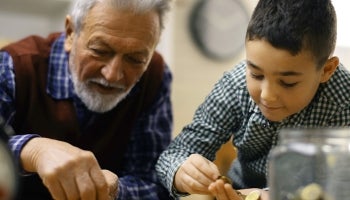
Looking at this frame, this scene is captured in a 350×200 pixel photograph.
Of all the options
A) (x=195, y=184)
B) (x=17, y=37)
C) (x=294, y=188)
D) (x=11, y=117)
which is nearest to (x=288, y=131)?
(x=294, y=188)

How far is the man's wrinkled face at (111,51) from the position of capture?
1120mm

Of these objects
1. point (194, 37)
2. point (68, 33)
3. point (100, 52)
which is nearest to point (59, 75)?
point (68, 33)

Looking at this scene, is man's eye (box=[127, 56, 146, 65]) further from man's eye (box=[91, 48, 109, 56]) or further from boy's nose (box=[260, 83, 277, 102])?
boy's nose (box=[260, 83, 277, 102])

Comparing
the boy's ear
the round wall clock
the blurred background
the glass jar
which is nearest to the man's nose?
the boy's ear

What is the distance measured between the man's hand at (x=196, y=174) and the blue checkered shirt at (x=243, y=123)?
1.8 inches

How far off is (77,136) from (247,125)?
0.45 m

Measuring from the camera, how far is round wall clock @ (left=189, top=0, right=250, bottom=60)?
2836 millimetres

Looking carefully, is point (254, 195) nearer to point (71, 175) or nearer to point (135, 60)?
point (71, 175)

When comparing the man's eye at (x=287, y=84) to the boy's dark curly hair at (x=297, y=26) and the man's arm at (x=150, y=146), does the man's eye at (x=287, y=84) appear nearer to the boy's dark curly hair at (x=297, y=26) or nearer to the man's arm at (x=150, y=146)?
the boy's dark curly hair at (x=297, y=26)

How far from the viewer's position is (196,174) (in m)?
0.94

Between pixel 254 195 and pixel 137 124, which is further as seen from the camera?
pixel 137 124

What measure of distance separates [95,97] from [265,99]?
47 cm

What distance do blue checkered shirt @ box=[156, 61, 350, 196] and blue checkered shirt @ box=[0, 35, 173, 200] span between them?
0.16 m

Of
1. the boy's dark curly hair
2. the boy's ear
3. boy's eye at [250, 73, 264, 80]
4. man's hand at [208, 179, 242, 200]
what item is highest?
the boy's dark curly hair
